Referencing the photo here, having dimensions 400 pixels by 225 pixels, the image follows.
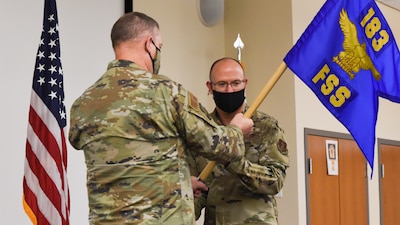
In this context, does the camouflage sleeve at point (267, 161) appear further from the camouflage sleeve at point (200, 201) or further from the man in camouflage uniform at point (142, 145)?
the man in camouflage uniform at point (142, 145)

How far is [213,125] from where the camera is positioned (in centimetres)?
155

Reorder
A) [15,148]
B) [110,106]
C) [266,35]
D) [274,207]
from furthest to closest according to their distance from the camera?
[266,35], [15,148], [274,207], [110,106]

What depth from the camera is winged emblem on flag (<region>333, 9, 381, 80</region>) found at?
2.14 metres

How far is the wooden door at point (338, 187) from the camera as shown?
4.73 metres

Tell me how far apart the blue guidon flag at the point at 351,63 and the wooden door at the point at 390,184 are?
370 centimetres

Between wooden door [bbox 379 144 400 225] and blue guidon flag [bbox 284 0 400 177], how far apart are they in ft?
12.1

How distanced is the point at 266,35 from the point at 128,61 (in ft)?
11.0

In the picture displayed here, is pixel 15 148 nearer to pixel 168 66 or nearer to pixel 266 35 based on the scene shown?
pixel 168 66

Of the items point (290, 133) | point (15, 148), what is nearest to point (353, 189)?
point (290, 133)

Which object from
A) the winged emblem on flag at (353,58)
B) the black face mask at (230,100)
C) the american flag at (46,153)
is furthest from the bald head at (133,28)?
the american flag at (46,153)

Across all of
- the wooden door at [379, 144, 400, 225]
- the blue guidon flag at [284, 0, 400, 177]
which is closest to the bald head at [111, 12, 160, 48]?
the blue guidon flag at [284, 0, 400, 177]

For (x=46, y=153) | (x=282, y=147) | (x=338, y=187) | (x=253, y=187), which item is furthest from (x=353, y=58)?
(x=338, y=187)

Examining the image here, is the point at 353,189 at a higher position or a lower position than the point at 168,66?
lower

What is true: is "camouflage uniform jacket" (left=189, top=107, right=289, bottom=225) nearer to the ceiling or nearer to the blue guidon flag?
the blue guidon flag
